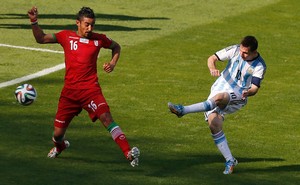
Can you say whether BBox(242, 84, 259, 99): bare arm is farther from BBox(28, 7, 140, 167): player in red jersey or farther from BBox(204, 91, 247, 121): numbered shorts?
BBox(28, 7, 140, 167): player in red jersey

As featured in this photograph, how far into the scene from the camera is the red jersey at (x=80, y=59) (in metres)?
14.5

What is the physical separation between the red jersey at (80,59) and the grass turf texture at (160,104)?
123cm

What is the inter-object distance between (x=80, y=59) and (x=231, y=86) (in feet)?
7.60

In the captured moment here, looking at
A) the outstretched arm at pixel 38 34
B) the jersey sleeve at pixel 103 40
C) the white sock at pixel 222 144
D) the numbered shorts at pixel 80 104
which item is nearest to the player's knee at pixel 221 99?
the white sock at pixel 222 144

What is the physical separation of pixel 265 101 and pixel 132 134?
4.26 meters

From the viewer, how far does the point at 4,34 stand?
2597 centimetres

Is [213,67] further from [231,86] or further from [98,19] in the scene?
[98,19]

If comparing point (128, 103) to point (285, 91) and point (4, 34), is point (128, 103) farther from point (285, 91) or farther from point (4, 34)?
point (4, 34)

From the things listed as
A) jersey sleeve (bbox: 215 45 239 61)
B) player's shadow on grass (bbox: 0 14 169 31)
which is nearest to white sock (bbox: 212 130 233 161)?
jersey sleeve (bbox: 215 45 239 61)

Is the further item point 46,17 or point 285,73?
point 46,17

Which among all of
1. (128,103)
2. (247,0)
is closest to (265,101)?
(128,103)

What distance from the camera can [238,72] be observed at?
590 inches

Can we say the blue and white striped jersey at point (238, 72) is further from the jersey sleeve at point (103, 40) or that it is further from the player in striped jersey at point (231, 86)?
the jersey sleeve at point (103, 40)

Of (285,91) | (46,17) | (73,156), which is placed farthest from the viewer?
(46,17)
